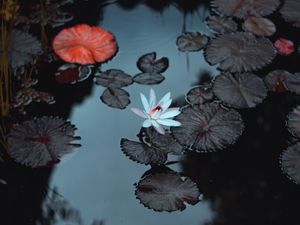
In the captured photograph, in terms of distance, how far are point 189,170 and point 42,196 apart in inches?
18.0

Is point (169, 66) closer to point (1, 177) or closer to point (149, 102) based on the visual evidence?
point (149, 102)

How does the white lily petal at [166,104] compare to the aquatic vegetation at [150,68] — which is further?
the aquatic vegetation at [150,68]

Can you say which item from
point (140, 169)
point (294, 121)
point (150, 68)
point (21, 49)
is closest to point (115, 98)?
point (150, 68)

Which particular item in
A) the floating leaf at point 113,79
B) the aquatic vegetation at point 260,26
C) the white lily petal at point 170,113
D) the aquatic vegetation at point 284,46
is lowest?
the floating leaf at point 113,79

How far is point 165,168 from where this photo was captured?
1645mm

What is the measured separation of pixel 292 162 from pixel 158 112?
1.46ft

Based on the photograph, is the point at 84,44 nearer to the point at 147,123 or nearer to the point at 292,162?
the point at 147,123

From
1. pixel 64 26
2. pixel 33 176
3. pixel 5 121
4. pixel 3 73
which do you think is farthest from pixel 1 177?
pixel 64 26

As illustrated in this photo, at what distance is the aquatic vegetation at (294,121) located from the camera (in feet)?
5.71

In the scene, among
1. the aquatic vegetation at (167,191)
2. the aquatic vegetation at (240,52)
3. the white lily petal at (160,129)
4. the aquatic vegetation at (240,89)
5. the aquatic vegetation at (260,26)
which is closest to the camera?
the aquatic vegetation at (167,191)

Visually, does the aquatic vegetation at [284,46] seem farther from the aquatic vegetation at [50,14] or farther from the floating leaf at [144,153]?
the aquatic vegetation at [50,14]

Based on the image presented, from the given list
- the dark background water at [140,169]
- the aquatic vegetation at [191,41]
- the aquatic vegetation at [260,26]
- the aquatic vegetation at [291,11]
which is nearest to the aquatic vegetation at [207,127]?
the dark background water at [140,169]

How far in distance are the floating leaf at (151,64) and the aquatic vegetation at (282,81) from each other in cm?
37

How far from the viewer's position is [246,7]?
2.12m
